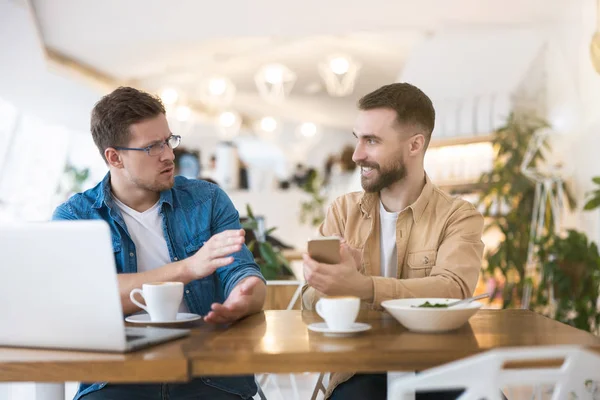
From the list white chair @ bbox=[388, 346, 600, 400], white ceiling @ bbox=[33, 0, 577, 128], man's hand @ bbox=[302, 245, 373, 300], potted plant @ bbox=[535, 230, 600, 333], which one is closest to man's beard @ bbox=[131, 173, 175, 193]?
man's hand @ bbox=[302, 245, 373, 300]

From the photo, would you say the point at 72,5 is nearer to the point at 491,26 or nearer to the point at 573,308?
the point at 491,26

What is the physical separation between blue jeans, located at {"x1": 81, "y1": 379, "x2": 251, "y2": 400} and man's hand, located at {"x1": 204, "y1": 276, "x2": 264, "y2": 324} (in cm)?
22

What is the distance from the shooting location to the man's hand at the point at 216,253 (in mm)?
1684

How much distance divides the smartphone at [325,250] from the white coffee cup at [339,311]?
186 mm

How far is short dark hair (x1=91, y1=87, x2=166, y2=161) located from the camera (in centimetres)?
218

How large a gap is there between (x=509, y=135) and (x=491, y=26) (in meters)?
1.03

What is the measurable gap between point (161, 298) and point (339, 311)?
1.34 feet

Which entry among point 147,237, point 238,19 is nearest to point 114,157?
point 147,237

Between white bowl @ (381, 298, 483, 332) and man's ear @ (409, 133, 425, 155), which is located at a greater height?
man's ear @ (409, 133, 425, 155)

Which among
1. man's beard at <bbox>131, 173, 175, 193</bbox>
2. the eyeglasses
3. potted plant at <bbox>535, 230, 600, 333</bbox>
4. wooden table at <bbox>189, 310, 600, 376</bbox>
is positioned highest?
the eyeglasses

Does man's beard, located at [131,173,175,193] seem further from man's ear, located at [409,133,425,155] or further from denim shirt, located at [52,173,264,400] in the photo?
man's ear, located at [409,133,425,155]

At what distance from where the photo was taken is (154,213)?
7.01 feet

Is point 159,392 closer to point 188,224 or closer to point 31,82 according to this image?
point 188,224

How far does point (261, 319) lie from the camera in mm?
1768
